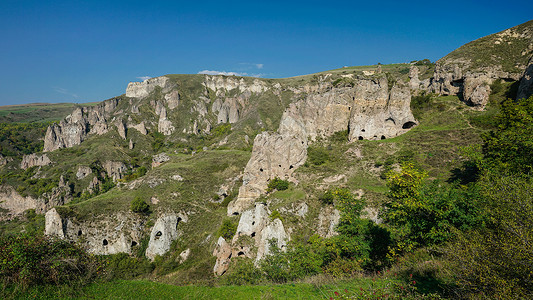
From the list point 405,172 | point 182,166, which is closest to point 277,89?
point 182,166

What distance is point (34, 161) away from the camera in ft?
415

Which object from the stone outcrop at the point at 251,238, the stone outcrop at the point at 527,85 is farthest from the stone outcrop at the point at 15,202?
the stone outcrop at the point at 527,85

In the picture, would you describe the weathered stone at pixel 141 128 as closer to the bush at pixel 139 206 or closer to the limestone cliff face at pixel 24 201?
the limestone cliff face at pixel 24 201

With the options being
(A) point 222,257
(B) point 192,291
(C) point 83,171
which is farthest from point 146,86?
(B) point 192,291

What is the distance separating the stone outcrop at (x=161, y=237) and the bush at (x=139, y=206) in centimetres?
662

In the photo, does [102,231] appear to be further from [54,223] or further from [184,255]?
[184,255]

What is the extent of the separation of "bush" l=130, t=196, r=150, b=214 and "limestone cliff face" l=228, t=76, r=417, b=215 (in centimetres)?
2057

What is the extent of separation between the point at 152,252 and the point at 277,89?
14010 centimetres

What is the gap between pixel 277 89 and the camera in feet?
545

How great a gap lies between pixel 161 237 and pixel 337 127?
5088 cm

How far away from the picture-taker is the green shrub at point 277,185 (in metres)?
48.4

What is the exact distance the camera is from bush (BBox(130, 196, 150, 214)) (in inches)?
2057

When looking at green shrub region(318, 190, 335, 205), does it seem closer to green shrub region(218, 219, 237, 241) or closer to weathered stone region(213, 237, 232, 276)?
green shrub region(218, 219, 237, 241)

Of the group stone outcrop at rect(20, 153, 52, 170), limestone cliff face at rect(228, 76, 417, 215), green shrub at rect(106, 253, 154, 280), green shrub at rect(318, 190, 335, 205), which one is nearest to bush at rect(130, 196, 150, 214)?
green shrub at rect(106, 253, 154, 280)
